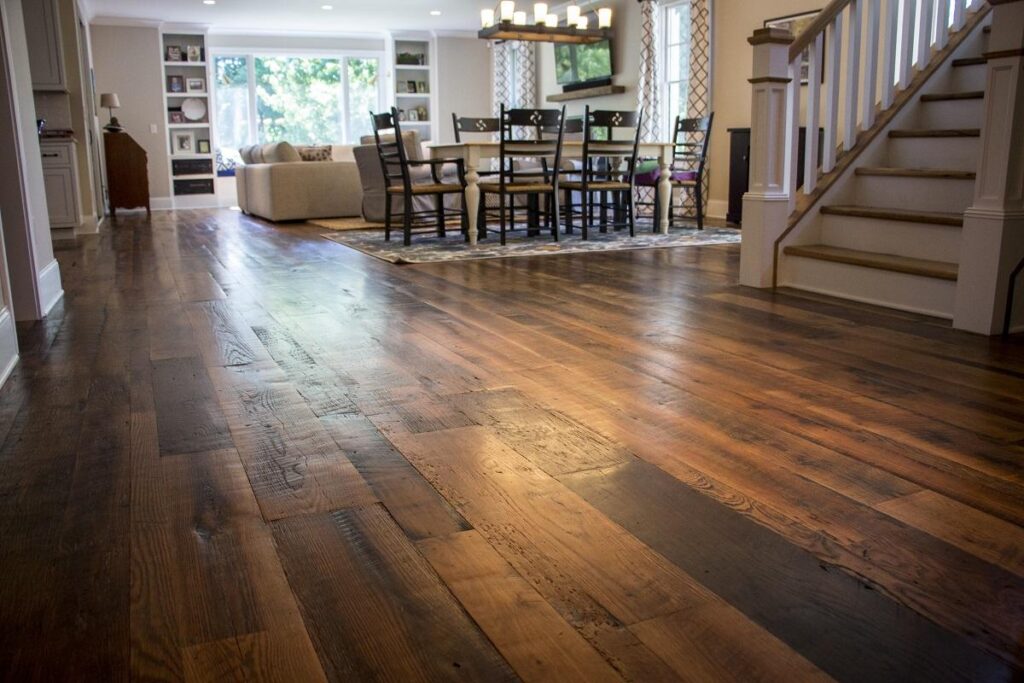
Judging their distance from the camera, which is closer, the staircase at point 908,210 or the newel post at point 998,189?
the newel post at point 998,189

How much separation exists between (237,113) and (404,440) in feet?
40.2

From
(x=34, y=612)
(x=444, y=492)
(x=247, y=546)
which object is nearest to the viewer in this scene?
(x=34, y=612)

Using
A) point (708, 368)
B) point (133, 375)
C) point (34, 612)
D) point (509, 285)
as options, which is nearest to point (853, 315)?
point (708, 368)

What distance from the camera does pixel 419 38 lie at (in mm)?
13359

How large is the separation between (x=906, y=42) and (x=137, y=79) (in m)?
10.7

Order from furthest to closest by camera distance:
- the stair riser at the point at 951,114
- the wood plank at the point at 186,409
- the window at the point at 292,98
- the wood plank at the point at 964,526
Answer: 1. the window at the point at 292,98
2. the stair riser at the point at 951,114
3. the wood plank at the point at 186,409
4. the wood plank at the point at 964,526

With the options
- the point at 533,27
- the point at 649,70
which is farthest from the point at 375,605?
the point at 649,70

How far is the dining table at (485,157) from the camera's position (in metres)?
6.04

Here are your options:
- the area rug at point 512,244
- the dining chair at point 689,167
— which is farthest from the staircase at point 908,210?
the dining chair at point 689,167

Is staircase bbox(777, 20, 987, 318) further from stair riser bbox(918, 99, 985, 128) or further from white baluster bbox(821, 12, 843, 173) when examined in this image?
white baluster bbox(821, 12, 843, 173)

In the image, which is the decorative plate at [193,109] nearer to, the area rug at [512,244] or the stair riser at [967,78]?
the area rug at [512,244]

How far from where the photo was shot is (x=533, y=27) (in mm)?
Result: 7961

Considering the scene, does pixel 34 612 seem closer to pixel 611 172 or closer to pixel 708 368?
pixel 708 368

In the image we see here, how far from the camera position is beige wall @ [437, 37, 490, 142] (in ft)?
44.4
